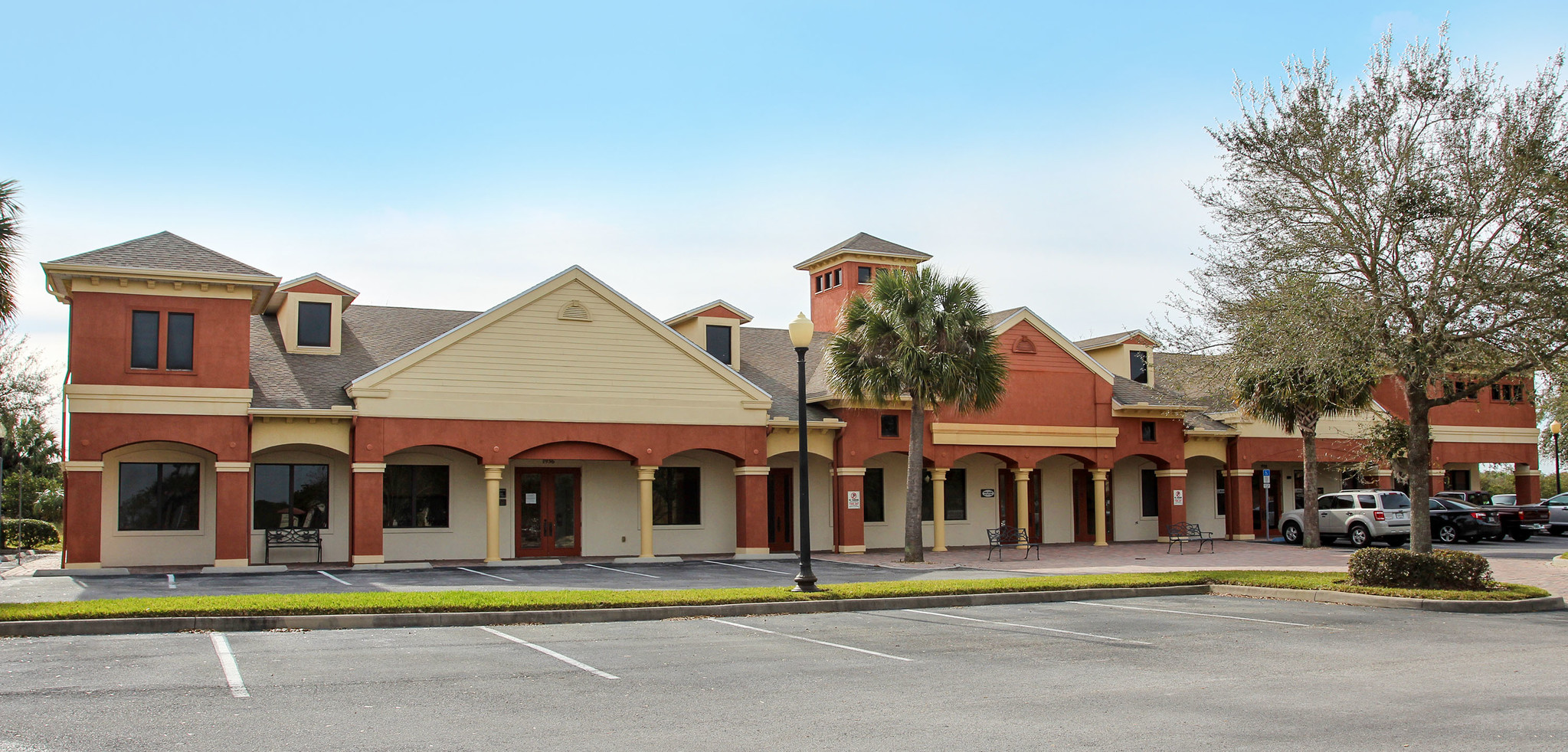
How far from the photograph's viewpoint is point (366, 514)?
82.9 feet

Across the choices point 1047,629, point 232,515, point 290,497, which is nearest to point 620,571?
point 290,497

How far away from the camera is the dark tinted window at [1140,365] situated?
3781 centimetres

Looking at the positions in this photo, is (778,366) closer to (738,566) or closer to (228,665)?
(738,566)

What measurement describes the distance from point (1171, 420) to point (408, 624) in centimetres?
2600

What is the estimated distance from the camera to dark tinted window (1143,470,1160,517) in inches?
1462

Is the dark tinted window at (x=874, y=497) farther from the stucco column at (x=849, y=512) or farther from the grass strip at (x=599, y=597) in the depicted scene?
the grass strip at (x=599, y=597)

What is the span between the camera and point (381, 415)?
2538cm

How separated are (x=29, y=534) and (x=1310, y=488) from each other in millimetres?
36005

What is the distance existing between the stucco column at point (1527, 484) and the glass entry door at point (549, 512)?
33702 millimetres

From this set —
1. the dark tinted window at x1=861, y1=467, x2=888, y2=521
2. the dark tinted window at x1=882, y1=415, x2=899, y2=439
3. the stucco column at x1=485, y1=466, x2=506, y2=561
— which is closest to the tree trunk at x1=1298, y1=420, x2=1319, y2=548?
the dark tinted window at x1=882, y1=415, x2=899, y2=439

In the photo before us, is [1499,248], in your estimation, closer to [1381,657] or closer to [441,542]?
[1381,657]

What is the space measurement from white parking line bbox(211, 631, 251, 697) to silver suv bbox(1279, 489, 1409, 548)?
2808cm

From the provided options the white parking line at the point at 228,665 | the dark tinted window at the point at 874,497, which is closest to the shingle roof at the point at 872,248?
the dark tinted window at the point at 874,497

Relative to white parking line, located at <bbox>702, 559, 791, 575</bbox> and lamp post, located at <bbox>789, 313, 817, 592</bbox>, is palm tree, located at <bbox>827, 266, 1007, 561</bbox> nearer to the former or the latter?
white parking line, located at <bbox>702, 559, 791, 575</bbox>
